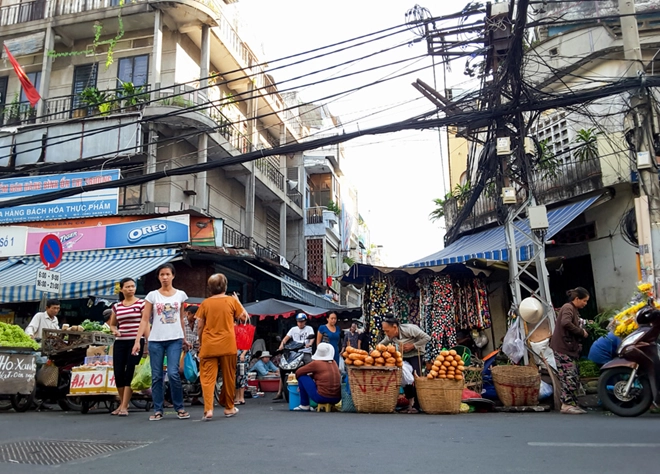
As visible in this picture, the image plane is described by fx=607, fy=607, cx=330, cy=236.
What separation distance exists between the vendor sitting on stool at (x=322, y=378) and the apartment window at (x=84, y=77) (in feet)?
52.8

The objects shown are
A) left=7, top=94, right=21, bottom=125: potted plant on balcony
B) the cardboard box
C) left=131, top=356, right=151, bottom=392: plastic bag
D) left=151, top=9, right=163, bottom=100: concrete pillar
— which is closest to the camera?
the cardboard box

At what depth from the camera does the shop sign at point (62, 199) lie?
1816 centimetres

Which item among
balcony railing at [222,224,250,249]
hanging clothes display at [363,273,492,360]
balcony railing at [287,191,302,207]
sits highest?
balcony railing at [287,191,302,207]

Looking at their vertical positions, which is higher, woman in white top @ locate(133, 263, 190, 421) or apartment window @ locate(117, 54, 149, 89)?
apartment window @ locate(117, 54, 149, 89)

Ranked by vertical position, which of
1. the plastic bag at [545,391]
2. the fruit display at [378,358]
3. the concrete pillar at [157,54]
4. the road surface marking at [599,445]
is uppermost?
the concrete pillar at [157,54]

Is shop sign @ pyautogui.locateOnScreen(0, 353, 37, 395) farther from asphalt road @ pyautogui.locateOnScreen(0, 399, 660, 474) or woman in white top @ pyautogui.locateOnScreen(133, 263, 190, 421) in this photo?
woman in white top @ pyautogui.locateOnScreen(133, 263, 190, 421)

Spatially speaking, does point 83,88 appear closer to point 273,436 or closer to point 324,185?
point 324,185

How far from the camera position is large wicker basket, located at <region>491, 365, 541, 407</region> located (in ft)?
27.4

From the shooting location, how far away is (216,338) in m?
6.78

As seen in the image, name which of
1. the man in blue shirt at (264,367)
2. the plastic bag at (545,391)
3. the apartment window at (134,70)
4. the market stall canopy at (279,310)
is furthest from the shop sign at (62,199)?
the plastic bag at (545,391)

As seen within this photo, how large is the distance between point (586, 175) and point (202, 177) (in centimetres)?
1189

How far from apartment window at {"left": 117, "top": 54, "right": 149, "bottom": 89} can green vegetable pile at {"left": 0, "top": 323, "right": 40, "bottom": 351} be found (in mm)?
13212

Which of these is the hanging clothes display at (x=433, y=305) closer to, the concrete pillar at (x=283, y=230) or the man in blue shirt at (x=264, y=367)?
the man in blue shirt at (x=264, y=367)

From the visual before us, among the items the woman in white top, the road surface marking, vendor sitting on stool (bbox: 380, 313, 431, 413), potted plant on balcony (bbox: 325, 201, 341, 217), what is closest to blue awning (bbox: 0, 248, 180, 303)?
the woman in white top
